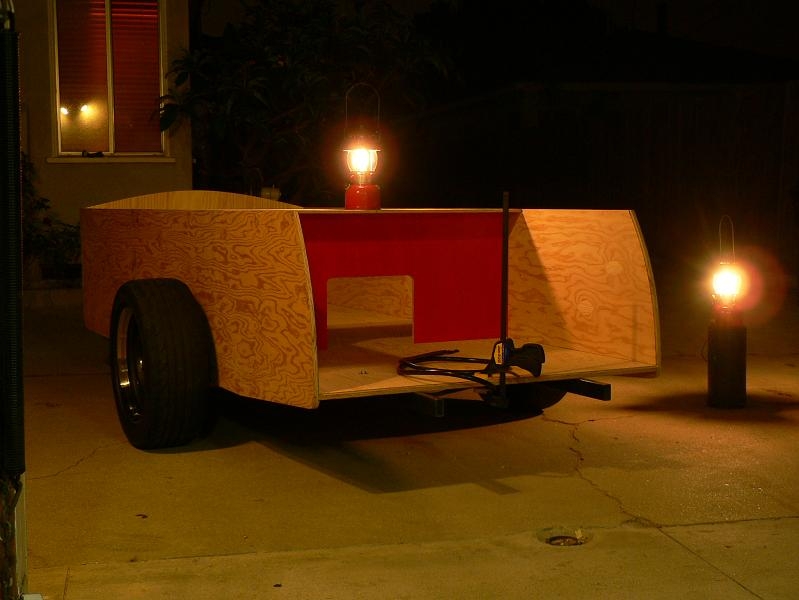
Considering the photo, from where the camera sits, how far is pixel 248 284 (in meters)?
6.02

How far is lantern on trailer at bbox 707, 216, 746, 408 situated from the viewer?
301 inches

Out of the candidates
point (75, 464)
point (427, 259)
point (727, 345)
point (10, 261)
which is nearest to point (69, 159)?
point (427, 259)

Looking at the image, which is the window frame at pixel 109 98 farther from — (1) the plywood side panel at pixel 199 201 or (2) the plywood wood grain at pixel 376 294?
(2) the plywood wood grain at pixel 376 294

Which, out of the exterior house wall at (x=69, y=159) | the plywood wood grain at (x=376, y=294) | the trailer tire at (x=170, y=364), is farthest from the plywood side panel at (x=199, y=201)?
the exterior house wall at (x=69, y=159)

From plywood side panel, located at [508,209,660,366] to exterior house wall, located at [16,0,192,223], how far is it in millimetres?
7528

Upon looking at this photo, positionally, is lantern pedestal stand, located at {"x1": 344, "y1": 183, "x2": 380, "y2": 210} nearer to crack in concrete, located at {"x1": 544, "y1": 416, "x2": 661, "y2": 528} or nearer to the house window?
crack in concrete, located at {"x1": 544, "y1": 416, "x2": 661, "y2": 528}

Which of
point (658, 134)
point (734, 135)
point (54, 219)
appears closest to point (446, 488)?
point (54, 219)

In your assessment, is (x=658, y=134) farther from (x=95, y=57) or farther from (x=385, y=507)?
(x=385, y=507)

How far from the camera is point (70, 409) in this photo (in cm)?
775

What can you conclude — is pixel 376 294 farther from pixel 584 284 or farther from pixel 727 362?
pixel 727 362

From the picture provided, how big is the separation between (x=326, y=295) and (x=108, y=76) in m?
7.89

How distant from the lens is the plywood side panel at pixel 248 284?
226 inches

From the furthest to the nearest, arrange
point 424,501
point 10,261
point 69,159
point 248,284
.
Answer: point 69,159 < point 248,284 < point 424,501 < point 10,261

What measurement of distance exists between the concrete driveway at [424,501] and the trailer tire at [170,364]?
0.16m
